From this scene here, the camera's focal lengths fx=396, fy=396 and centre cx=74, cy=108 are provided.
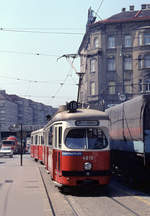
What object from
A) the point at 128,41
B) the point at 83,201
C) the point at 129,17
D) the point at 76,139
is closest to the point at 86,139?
the point at 76,139

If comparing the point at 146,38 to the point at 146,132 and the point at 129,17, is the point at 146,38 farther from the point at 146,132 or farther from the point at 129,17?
the point at 146,132

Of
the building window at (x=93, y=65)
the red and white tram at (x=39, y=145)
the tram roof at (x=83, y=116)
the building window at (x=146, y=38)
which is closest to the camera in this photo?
the tram roof at (x=83, y=116)

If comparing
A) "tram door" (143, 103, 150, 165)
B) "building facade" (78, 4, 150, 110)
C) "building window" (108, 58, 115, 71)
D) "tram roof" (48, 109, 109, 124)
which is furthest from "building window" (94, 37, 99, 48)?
"tram door" (143, 103, 150, 165)

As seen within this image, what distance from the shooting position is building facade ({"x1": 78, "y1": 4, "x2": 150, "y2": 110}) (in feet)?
170

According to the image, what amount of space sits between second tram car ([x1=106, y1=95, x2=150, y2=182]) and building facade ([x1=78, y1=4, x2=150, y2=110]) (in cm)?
3533

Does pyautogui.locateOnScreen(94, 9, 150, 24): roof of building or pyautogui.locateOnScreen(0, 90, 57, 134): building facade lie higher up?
pyautogui.locateOnScreen(94, 9, 150, 24): roof of building

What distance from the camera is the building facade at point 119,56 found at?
51.8 meters

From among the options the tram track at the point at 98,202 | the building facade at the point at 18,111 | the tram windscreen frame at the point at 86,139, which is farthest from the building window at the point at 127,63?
the building facade at the point at 18,111

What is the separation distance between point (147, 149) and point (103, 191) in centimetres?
220

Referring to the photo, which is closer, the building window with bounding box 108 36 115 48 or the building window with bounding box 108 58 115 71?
the building window with bounding box 108 58 115 71

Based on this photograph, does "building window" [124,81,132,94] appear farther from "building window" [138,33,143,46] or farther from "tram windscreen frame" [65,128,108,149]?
"tram windscreen frame" [65,128,108,149]

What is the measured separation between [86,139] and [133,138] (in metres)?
1.97

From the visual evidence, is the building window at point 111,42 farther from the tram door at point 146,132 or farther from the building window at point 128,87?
the tram door at point 146,132

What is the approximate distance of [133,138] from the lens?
45.0 ft
